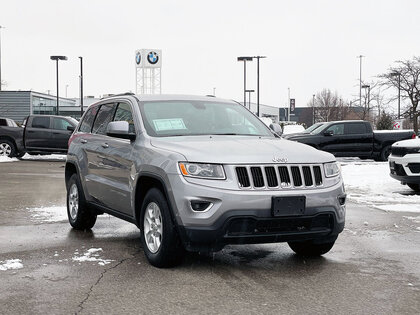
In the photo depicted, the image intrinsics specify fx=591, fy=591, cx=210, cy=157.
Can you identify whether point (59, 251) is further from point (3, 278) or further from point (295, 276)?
point (295, 276)

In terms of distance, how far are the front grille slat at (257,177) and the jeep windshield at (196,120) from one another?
1.16 meters

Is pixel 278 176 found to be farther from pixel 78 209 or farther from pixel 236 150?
pixel 78 209

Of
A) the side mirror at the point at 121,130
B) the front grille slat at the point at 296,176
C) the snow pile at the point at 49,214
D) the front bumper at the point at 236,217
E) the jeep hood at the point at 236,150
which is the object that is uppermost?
the side mirror at the point at 121,130

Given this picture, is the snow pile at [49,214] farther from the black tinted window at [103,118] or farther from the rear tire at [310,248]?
the rear tire at [310,248]

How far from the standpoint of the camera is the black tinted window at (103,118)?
285 inches

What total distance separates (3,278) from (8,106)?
217ft

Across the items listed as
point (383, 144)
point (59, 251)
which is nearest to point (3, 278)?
point (59, 251)

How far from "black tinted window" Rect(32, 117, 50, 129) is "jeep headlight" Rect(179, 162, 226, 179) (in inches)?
776

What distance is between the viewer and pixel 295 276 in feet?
17.5

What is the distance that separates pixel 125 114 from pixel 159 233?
178cm

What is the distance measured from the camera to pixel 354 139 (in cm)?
2302

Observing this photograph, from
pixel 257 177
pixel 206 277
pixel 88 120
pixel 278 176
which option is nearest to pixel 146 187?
pixel 206 277

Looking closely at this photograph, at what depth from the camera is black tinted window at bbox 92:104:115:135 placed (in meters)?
7.25

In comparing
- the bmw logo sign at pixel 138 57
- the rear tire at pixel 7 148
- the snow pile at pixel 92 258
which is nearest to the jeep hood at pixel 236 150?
the snow pile at pixel 92 258
